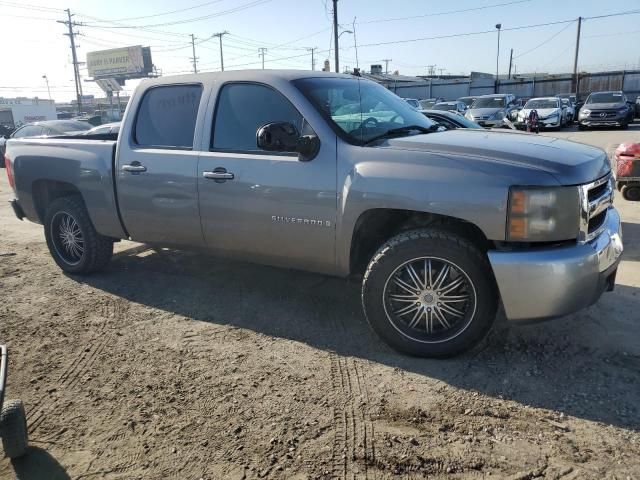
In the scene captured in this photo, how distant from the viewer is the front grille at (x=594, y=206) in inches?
125

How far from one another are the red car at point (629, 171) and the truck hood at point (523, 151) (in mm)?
4902

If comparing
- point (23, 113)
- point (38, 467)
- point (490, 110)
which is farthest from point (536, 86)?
point (23, 113)

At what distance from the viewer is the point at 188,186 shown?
432 centimetres

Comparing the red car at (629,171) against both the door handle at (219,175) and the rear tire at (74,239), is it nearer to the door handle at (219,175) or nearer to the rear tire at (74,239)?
the door handle at (219,175)

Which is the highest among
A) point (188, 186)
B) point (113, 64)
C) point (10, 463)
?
point (113, 64)

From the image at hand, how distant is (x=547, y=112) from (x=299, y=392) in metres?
23.9

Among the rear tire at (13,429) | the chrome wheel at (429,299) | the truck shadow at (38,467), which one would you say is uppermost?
the chrome wheel at (429,299)

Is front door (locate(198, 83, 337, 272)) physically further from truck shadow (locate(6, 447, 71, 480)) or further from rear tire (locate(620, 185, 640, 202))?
rear tire (locate(620, 185, 640, 202))

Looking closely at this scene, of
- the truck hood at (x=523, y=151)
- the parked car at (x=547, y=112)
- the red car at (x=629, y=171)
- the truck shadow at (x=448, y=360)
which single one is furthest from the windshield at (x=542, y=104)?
the truck hood at (x=523, y=151)

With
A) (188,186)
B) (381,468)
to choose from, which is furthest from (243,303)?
(381,468)

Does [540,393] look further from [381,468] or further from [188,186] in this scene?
[188,186]

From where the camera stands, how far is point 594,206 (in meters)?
3.32

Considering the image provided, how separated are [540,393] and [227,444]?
182cm

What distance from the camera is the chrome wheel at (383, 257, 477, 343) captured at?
3389 millimetres
